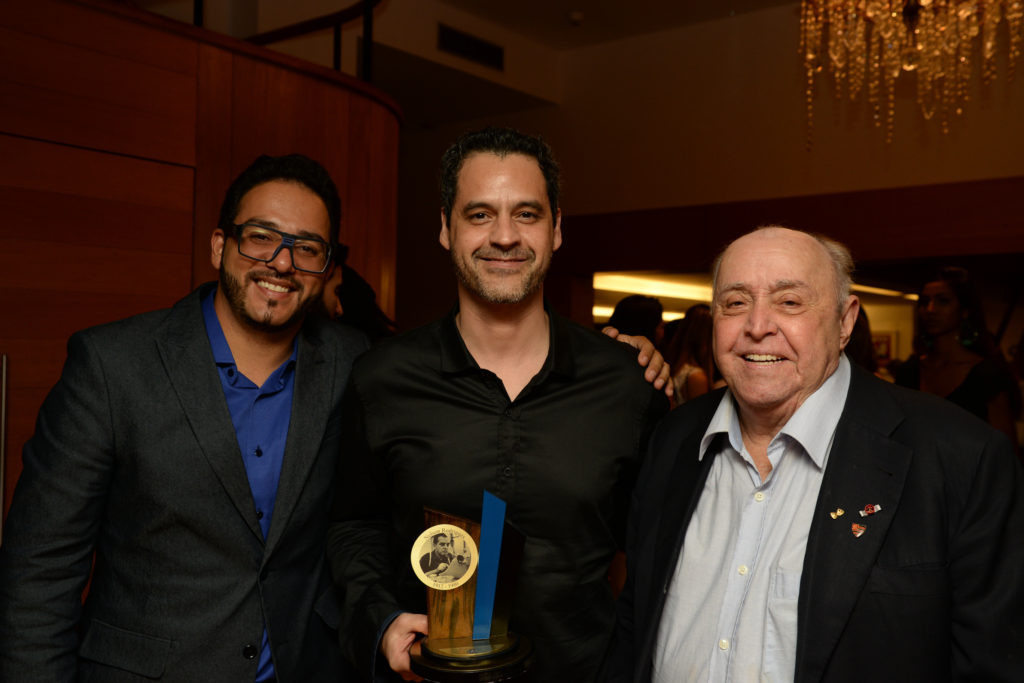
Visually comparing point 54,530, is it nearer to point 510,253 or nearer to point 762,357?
point 510,253

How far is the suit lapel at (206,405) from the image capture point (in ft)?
5.68

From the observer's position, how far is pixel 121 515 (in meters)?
1.74

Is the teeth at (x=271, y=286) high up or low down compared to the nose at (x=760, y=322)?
up

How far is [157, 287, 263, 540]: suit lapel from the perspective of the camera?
1732 mm

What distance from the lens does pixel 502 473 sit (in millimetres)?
1803

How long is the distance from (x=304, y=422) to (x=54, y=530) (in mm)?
534

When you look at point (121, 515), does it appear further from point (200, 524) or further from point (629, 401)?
point (629, 401)

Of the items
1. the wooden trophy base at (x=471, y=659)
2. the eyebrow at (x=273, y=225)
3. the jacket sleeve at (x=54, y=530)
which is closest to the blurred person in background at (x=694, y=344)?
the eyebrow at (x=273, y=225)

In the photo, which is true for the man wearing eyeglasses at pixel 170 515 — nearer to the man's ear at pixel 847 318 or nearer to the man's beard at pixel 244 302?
the man's beard at pixel 244 302

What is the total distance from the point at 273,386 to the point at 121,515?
411 millimetres

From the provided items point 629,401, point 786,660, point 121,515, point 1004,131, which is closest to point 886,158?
point 1004,131

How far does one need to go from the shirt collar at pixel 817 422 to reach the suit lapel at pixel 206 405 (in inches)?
38.4

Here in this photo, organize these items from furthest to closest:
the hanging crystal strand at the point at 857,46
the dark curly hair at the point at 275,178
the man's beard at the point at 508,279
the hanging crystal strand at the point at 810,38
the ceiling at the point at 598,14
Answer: the ceiling at the point at 598,14 → the hanging crystal strand at the point at 810,38 → the hanging crystal strand at the point at 857,46 → the dark curly hair at the point at 275,178 → the man's beard at the point at 508,279

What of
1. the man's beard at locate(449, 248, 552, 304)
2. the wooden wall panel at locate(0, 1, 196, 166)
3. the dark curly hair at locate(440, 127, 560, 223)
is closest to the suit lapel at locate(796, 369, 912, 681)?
the man's beard at locate(449, 248, 552, 304)
